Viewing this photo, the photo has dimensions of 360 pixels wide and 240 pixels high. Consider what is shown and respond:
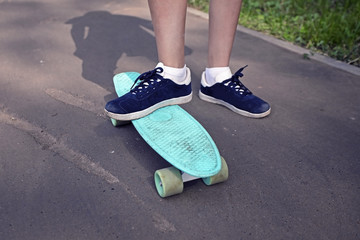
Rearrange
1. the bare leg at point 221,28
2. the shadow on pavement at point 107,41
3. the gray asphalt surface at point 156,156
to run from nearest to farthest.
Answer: the gray asphalt surface at point 156,156 < the bare leg at point 221,28 < the shadow on pavement at point 107,41

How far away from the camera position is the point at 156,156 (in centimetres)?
169

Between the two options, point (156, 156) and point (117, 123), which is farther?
point (117, 123)

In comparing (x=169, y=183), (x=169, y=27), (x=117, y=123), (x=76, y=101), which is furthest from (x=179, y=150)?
(x=76, y=101)

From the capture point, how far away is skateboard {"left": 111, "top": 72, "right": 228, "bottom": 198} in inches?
55.7

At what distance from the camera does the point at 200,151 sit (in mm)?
1512

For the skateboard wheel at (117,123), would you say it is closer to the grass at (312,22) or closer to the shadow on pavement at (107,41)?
the shadow on pavement at (107,41)

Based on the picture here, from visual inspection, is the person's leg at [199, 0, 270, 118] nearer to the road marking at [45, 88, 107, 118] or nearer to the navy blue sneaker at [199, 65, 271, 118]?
the navy blue sneaker at [199, 65, 271, 118]

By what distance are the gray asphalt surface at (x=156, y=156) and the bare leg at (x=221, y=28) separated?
30cm

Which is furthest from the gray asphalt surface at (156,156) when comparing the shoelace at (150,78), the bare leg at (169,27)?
the bare leg at (169,27)

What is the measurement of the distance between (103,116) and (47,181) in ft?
1.93

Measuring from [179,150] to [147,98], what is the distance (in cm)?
41

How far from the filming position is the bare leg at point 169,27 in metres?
1.74

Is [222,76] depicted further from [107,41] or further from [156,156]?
[107,41]

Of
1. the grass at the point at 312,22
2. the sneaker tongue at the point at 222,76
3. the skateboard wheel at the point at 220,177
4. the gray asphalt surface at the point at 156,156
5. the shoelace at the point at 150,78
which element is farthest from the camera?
the grass at the point at 312,22
